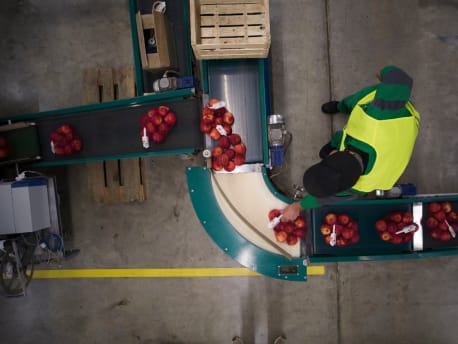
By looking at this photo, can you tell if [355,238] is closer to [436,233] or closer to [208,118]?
[436,233]

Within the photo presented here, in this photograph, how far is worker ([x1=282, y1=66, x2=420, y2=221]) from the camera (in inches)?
90.6

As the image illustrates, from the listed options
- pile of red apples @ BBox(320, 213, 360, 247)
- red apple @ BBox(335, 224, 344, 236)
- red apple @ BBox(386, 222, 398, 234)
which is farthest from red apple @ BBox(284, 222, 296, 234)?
red apple @ BBox(386, 222, 398, 234)

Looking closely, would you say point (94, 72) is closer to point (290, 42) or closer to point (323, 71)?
point (290, 42)

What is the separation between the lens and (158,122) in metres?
3.51

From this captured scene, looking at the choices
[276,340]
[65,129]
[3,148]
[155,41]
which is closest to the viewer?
[65,129]

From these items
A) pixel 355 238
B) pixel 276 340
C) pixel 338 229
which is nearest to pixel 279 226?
pixel 338 229

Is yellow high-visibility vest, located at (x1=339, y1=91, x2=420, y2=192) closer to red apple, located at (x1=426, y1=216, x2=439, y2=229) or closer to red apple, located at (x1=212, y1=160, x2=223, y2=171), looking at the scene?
red apple, located at (x1=426, y1=216, x2=439, y2=229)

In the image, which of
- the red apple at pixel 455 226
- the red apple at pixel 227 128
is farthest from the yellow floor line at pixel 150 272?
the red apple at pixel 227 128

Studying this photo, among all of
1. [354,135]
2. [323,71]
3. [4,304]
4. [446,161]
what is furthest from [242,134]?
[4,304]

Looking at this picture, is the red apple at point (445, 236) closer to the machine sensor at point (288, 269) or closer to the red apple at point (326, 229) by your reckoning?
the red apple at point (326, 229)

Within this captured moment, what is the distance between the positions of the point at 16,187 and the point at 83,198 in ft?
3.47

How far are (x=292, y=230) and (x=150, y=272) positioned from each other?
7.73 feet

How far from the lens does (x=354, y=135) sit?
273 centimetres

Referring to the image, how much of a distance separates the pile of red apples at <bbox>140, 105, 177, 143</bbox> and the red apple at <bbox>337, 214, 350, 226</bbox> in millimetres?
2117
